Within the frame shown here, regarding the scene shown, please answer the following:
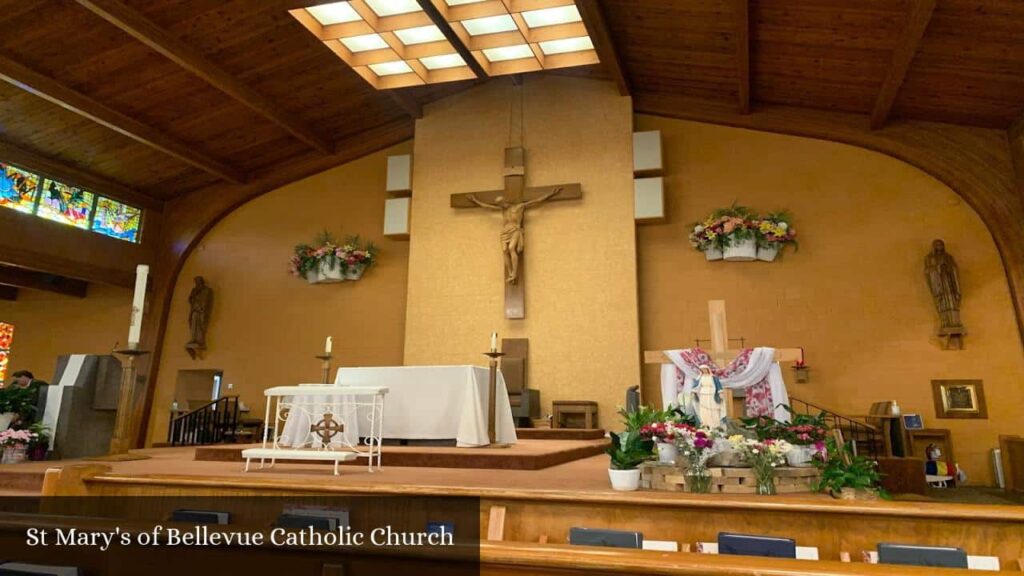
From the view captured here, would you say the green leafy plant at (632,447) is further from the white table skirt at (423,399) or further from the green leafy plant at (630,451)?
the white table skirt at (423,399)

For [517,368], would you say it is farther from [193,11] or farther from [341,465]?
[193,11]

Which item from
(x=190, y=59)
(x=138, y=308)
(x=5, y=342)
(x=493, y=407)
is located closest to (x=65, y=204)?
(x=5, y=342)

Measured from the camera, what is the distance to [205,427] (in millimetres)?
7691

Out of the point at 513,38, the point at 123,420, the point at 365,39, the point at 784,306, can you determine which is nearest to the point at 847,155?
the point at 784,306

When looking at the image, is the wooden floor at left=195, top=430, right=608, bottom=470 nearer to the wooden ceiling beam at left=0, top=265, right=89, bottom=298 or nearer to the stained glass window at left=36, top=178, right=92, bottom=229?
the stained glass window at left=36, top=178, right=92, bottom=229

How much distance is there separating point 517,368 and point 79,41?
5621 millimetres

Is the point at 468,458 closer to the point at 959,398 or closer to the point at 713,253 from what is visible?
the point at 713,253

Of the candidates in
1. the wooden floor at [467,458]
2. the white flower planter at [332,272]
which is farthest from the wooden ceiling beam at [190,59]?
the wooden floor at [467,458]

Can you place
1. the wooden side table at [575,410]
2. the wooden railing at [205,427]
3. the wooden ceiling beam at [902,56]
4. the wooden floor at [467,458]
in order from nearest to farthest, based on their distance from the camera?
the wooden floor at [467,458]
the wooden ceiling beam at [902,56]
the wooden side table at [575,410]
the wooden railing at [205,427]

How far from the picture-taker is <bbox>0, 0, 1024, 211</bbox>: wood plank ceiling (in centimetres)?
547

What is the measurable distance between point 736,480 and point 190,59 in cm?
643

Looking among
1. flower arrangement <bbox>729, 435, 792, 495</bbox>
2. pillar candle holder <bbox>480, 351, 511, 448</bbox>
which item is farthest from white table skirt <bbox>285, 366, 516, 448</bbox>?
flower arrangement <bbox>729, 435, 792, 495</bbox>

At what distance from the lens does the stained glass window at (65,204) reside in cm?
827

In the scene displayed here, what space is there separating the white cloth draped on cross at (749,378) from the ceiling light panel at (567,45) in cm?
380
